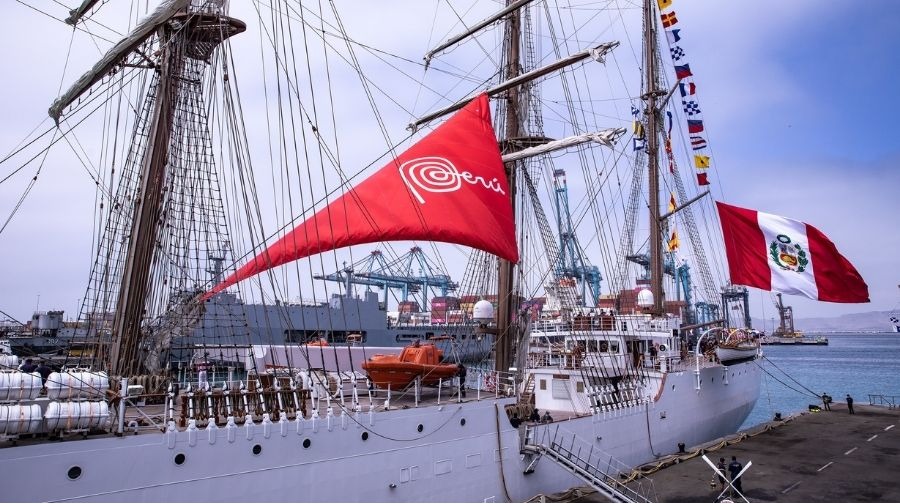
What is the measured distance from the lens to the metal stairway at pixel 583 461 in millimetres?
13281

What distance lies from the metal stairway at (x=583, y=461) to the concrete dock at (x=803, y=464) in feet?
1.54

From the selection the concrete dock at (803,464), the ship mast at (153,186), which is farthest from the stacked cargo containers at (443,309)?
the ship mast at (153,186)

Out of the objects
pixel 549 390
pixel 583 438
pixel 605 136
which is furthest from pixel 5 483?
pixel 605 136

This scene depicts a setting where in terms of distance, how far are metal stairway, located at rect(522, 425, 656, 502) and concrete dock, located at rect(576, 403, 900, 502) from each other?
18.5 inches

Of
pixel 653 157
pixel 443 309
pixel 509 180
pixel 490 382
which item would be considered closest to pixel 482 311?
pixel 490 382

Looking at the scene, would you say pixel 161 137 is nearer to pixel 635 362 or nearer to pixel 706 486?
pixel 706 486

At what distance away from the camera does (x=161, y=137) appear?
39.4 feet

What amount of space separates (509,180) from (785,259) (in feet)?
28.4

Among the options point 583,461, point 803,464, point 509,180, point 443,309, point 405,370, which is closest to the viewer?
point 405,370

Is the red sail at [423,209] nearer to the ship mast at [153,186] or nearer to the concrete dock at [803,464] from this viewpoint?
the ship mast at [153,186]

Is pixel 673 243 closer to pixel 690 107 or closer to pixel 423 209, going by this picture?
pixel 690 107

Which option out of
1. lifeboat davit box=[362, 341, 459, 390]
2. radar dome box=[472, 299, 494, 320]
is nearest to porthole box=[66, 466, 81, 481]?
lifeboat davit box=[362, 341, 459, 390]

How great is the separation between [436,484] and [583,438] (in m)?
5.21

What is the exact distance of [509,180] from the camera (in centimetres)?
1989
